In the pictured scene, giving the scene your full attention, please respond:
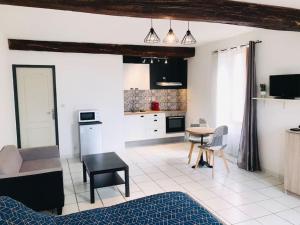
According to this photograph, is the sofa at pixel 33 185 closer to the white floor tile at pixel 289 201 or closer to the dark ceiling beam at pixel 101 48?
the dark ceiling beam at pixel 101 48

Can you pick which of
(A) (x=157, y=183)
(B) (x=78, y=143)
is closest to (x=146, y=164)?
(A) (x=157, y=183)

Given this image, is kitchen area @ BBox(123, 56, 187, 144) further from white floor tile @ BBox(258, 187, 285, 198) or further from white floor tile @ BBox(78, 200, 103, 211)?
white floor tile @ BBox(258, 187, 285, 198)

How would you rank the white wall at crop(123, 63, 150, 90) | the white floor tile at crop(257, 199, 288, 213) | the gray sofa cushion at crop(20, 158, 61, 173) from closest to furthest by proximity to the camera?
the white floor tile at crop(257, 199, 288, 213) → the gray sofa cushion at crop(20, 158, 61, 173) → the white wall at crop(123, 63, 150, 90)

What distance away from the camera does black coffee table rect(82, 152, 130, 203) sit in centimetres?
344

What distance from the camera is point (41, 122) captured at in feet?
18.2

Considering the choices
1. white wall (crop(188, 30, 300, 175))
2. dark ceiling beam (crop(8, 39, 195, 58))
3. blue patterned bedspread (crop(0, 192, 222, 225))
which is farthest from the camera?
dark ceiling beam (crop(8, 39, 195, 58))

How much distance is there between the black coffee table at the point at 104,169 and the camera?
3436mm

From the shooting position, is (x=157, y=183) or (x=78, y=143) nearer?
(x=157, y=183)

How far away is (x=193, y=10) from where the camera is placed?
266 cm

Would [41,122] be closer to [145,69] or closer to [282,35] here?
[145,69]

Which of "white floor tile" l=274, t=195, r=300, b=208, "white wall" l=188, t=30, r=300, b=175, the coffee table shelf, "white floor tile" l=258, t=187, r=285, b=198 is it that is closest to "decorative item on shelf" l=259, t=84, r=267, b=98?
"white wall" l=188, t=30, r=300, b=175

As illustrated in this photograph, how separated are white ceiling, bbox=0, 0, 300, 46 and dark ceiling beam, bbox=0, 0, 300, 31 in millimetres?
146

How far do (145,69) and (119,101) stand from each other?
3.75 feet

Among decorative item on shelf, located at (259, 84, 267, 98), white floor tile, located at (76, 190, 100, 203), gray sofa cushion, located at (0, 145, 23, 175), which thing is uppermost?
decorative item on shelf, located at (259, 84, 267, 98)
